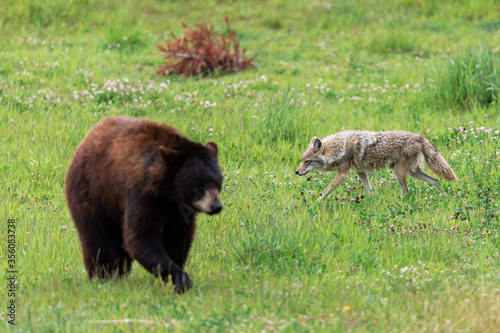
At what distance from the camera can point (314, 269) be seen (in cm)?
573

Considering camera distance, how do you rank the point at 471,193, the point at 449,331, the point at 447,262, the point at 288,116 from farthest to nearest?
the point at 288,116 → the point at 471,193 → the point at 447,262 → the point at 449,331

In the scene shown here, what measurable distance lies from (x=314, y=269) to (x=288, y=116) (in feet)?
13.1

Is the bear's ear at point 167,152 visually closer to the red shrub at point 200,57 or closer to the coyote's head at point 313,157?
the coyote's head at point 313,157

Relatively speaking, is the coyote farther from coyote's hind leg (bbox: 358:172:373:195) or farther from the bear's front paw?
the bear's front paw

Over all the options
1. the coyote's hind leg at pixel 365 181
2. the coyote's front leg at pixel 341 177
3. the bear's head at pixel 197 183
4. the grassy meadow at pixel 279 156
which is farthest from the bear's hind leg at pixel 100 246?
the coyote's hind leg at pixel 365 181

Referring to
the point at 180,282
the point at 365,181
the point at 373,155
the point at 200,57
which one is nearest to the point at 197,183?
the point at 180,282

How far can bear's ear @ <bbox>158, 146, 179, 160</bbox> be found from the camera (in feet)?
15.8

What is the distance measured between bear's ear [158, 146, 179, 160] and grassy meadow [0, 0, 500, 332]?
1.00 metres

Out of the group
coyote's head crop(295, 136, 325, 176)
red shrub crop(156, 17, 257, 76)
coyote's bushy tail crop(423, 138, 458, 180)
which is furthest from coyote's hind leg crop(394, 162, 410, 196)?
red shrub crop(156, 17, 257, 76)

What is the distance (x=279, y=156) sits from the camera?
905cm

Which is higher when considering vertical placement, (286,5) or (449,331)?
(286,5)

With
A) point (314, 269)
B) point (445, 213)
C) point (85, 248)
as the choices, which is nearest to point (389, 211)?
point (445, 213)

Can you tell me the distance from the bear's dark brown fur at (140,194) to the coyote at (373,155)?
302 centimetres

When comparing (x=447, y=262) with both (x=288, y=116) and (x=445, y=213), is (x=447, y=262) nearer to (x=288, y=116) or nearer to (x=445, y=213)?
(x=445, y=213)
